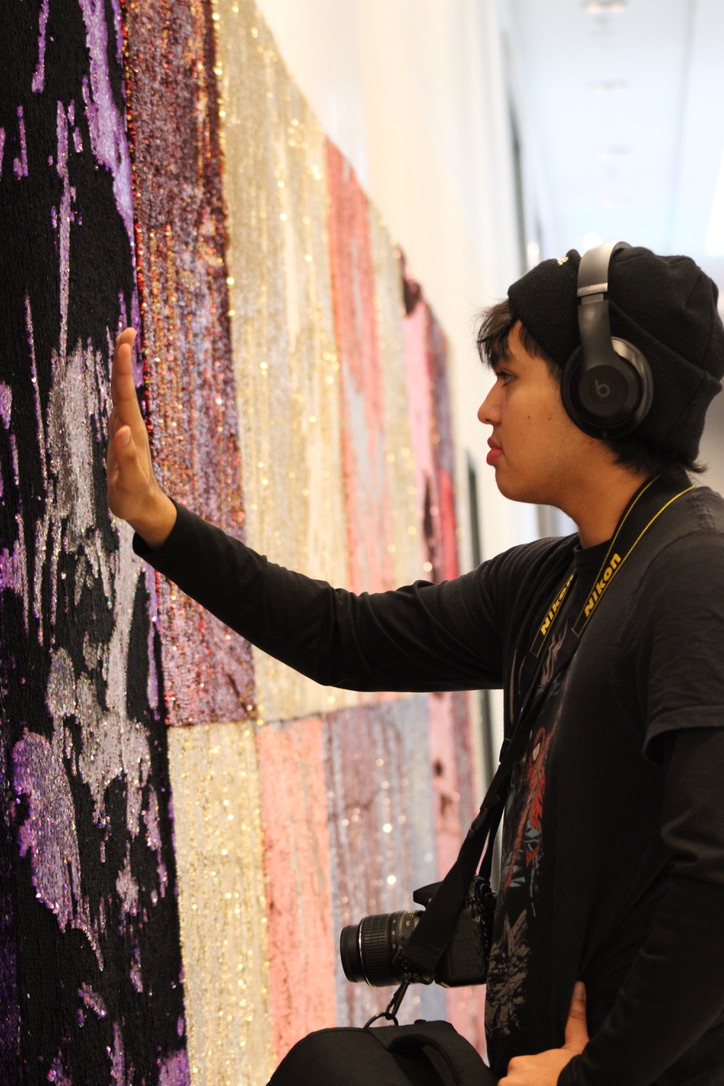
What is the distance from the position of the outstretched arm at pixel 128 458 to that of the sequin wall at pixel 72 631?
0.10 ft

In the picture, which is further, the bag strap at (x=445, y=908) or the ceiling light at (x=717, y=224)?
the ceiling light at (x=717, y=224)

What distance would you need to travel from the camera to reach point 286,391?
1.79 metres

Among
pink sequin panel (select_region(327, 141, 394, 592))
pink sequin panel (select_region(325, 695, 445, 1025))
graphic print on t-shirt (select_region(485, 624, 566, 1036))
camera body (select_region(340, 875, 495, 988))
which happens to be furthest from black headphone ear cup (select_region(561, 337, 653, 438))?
pink sequin panel (select_region(327, 141, 394, 592))

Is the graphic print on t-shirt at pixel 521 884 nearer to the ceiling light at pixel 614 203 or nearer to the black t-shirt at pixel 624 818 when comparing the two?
the black t-shirt at pixel 624 818

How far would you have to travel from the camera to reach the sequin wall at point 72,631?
0.95m

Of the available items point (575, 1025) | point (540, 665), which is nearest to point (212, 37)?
point (540, 665)

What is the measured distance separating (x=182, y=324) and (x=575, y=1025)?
84 centimetres

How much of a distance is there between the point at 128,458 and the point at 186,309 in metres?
0.36

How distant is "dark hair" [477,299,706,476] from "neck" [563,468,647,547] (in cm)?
1

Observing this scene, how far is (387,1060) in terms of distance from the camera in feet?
3.34

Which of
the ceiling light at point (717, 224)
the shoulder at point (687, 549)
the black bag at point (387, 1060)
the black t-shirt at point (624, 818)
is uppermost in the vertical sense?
the ceiling light at point (717, 224)

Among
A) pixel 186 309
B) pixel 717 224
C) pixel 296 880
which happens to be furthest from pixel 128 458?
pixel 717 224

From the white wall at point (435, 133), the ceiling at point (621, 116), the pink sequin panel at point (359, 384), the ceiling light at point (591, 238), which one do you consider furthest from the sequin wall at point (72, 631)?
the ceiling light at point (591, 238)

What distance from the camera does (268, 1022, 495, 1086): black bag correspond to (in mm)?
986
